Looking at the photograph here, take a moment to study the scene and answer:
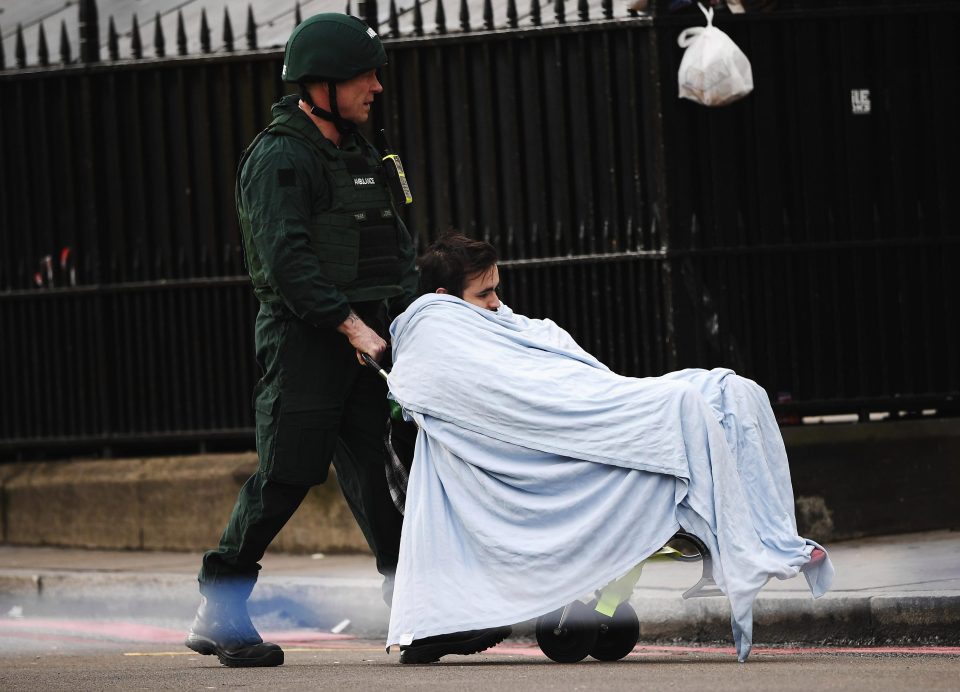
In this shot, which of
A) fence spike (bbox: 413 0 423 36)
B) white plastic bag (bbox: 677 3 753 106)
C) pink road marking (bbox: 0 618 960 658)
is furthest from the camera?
fence spike (bbox: 413 0 423 36)

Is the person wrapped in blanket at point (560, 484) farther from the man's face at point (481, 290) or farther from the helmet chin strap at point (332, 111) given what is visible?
the helmet chin strap at point (332, 111)

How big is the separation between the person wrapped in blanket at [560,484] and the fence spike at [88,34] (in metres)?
3.81

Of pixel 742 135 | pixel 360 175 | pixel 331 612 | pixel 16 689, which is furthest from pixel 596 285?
pixel 16 689

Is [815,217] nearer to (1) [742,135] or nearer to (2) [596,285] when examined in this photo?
(1) [742,135]

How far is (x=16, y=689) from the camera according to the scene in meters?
4.90

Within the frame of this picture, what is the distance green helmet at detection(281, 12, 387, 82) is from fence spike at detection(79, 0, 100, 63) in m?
3.29

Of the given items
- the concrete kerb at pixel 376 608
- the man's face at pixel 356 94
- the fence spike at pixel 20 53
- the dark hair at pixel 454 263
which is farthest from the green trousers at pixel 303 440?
the fence spike at pixel 20 53

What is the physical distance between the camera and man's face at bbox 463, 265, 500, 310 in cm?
554

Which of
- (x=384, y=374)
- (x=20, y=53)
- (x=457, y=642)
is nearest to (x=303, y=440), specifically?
(x=384, y=374)

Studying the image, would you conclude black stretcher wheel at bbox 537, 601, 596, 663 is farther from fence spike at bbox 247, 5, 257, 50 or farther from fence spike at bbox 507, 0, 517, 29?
fence spike at bbox 247, 5, 257, 50

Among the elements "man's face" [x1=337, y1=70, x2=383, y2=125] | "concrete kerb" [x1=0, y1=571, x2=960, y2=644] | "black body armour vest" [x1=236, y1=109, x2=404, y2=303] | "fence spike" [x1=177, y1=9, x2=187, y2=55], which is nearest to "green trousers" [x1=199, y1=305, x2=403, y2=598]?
"black body armour vest" [x1=236, y1=109, x2=404, y2=303]

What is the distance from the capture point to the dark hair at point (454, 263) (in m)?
5.54

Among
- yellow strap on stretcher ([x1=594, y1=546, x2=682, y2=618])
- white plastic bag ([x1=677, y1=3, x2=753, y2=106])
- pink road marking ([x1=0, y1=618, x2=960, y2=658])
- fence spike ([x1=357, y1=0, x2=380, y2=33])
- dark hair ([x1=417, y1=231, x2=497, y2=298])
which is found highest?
fence spike ([x1=357, y1=0, x2=380, y2=33])

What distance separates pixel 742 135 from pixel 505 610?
348 centimetres
